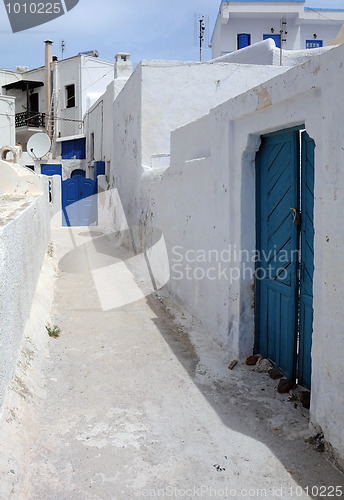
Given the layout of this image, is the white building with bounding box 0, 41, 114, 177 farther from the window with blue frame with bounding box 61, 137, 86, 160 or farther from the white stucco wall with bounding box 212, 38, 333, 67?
the white stucco wall with bounding box 212, 38, 333, 67

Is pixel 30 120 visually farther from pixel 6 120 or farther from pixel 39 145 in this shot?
pixel 39 145

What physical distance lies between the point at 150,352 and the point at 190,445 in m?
1.97

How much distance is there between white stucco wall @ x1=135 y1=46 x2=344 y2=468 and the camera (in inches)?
131

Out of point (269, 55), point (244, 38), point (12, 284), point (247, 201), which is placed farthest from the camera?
point (244, 38)

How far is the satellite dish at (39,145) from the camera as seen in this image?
2055 centimetres

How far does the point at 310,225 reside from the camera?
4066 millimetres

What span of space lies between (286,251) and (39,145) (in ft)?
59.5

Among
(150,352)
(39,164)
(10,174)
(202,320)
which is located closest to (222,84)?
(10,174)

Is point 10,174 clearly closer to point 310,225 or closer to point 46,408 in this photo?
point 46,408

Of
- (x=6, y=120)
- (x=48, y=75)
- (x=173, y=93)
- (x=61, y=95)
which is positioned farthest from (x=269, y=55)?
(x=48, y=75)

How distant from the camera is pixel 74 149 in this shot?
24.2 metres

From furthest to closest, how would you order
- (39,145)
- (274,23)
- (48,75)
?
(48,75), (274,23), (39,145)

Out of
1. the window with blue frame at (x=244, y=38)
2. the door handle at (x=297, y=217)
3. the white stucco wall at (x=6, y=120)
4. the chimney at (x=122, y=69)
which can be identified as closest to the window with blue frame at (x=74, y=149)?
the white stucco wall at (x=6, y=120)

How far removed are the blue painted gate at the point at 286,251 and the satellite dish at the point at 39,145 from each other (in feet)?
56.5
